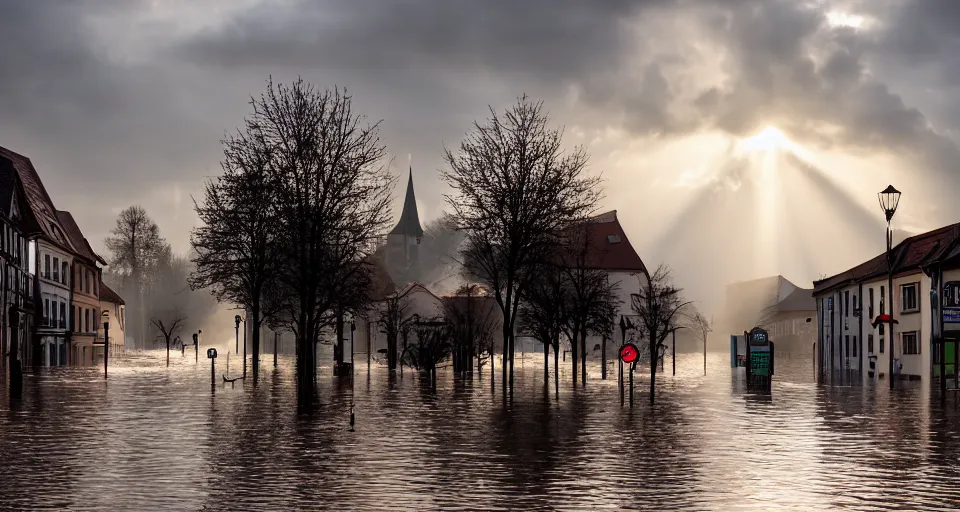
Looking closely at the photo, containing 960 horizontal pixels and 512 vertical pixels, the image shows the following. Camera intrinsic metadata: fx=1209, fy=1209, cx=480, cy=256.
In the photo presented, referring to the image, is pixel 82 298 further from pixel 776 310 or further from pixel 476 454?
pixel 776 310

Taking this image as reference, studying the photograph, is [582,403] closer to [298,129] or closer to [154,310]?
[298,129]

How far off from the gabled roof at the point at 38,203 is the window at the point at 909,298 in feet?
163

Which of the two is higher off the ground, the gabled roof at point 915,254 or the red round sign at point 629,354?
the gabled roof at point 915,254

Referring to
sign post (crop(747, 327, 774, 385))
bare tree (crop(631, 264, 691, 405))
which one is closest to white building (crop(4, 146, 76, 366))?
bare tree (crop(631, 264, 691, 405))

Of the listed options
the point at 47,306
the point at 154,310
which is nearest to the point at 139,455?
the point at 47,306

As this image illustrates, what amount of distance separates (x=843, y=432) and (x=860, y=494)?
9.91 meters

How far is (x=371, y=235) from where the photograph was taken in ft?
120

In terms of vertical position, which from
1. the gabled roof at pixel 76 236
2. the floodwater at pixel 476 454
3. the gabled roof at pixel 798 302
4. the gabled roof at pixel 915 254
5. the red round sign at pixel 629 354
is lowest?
the floodwater at pixel 476 454

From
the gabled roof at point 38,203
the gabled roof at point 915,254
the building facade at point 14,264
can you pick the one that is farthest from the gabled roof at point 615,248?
the building facade at point 14,264

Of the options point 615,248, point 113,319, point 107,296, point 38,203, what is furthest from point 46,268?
point 615,248

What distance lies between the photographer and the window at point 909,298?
61169 millimetres

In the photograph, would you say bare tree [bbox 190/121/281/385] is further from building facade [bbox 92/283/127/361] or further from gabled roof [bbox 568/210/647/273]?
gabled roof [bbox 568/210/647/273]

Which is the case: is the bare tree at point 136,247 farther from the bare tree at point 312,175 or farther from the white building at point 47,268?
the bare tree at point 312,175

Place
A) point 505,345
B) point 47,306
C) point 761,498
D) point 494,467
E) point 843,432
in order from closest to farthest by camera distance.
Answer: point 761,498 < point 494,467 < point 843,432 < point 505,345 < point 47,306
